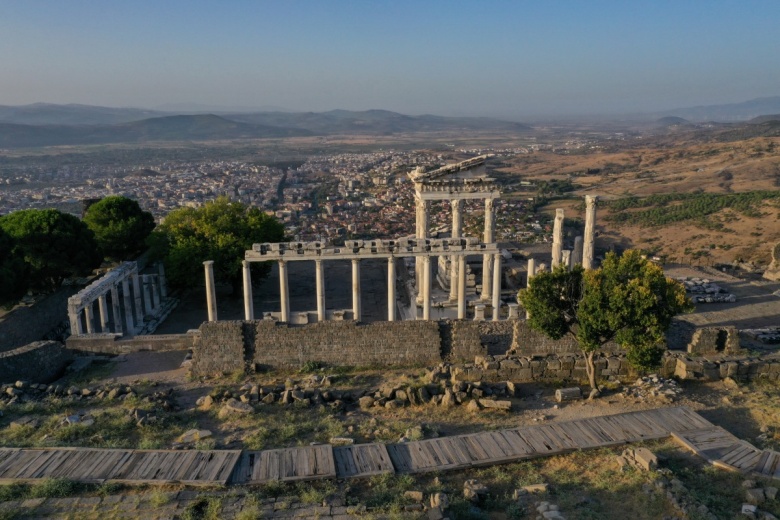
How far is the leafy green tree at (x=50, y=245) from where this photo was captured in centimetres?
2988

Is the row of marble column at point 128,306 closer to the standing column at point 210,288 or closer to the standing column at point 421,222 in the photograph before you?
the standing column at point 210,288

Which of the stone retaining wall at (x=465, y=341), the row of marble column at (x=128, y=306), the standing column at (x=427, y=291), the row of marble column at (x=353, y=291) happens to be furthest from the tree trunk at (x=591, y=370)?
the row of marble column at (x=128, y=306)

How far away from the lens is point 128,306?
1174 inches

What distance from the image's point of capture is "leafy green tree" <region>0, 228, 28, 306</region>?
87.7 ft

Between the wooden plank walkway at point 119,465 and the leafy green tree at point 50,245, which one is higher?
the leafy green tree at point 50,245

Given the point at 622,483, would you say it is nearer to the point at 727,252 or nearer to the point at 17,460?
the point at 17,460

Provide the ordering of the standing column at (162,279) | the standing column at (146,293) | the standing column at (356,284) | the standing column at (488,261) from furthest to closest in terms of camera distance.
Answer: the standing column at (162,279) < the standing column at (146,293) < the standing column at (488,261) < the standing column at (356,284)

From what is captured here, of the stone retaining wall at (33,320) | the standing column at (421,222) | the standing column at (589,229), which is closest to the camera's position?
the stone retaining wall at (33,320)

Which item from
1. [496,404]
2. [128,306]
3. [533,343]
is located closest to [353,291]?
[533,343]

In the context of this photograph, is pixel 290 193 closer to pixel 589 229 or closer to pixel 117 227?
pixel 117 227

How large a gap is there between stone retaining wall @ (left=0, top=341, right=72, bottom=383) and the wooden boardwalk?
903 centimetres

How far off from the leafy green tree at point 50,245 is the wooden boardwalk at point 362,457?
1801 centimetres

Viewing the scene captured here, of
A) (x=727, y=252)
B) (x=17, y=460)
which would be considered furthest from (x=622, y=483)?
(x=727, y=252)

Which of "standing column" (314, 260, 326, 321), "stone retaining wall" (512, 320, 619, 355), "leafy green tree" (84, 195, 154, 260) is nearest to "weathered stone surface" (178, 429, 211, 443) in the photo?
"standing column" (314, 260, 326, 321)
